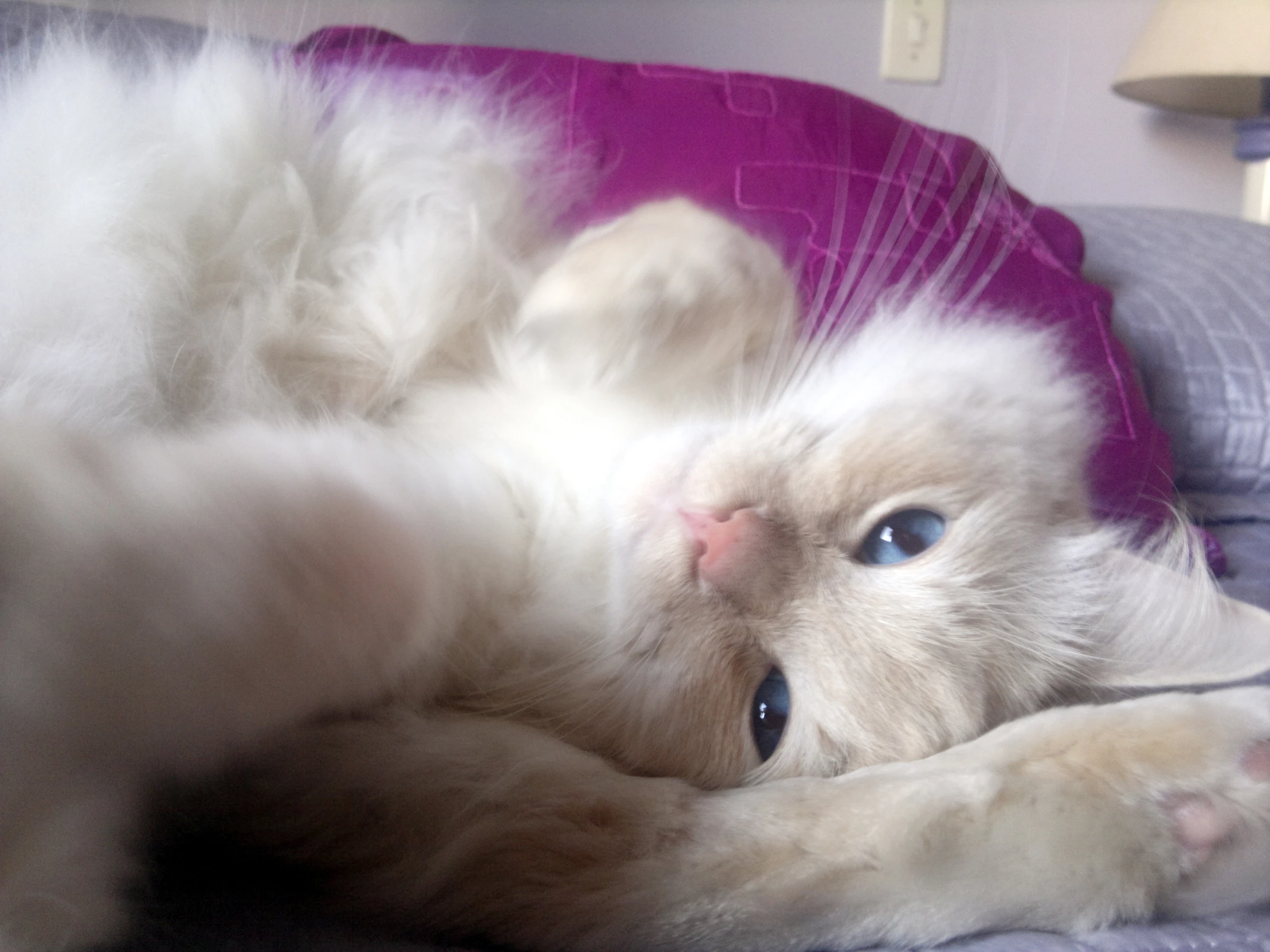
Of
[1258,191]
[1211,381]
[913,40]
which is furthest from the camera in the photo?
[1258,191]

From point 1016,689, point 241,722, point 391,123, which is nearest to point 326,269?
point 391,123

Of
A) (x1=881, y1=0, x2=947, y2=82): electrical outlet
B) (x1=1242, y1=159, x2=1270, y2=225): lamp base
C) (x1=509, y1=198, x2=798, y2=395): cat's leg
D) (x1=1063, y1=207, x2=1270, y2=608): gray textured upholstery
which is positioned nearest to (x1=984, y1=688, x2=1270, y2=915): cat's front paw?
(x1=509, y1=198, x2=798, y2=395): cat's leg

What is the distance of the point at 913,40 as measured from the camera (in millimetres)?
2344

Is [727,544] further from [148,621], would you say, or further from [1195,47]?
[1195,47]

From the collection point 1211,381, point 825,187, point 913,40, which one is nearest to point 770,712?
point 825,187

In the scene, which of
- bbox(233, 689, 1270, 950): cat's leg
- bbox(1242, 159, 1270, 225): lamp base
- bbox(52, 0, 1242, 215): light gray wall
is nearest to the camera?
bbox(233, 689, 1270, 950): cat's leg

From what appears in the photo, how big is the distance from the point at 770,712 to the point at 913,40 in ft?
7.13

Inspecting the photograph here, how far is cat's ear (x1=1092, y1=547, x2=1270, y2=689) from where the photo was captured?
0.85 m

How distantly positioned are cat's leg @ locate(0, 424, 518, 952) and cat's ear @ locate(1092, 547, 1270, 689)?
72cm

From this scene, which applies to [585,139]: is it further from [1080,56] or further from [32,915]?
[1080,56]

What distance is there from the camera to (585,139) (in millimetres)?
1293

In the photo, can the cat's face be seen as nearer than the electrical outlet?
Yes

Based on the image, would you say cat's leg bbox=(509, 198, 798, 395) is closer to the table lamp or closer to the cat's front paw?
the cat's front paw

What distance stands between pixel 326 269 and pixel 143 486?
1.88 ft
